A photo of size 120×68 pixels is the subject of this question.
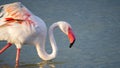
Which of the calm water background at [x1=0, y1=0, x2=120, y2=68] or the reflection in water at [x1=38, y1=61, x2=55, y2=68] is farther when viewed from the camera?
the calm water background at [x1=0, y1=0, x2=120, y2=68]

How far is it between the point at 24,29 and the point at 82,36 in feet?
6.80

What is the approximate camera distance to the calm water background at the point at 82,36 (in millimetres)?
8656

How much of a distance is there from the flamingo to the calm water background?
0.32 meters

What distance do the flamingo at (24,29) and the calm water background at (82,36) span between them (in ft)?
1.05

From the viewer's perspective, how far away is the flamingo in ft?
27.8

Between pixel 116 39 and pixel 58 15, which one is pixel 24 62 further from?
pixel 58 15

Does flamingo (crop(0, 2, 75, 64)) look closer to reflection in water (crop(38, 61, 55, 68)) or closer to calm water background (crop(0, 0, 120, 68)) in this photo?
reflection in water (crop(38, 61, 55, 68))

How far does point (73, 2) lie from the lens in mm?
12836

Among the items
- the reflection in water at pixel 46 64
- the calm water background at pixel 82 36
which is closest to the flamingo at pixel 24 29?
the reflection in water at pixel 46 64

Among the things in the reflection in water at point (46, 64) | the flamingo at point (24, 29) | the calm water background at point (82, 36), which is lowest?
the reflection in water at point (46, 64)

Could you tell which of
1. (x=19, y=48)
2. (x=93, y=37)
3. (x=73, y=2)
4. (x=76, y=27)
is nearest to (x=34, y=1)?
(x=73, y=2)

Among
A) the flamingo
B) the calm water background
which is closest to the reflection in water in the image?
the calm water background

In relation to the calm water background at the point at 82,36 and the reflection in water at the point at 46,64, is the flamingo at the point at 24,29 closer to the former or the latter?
the reflection in water at the point at 46,64

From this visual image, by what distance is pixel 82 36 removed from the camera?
10.1 meters
